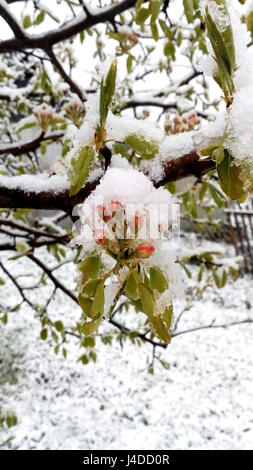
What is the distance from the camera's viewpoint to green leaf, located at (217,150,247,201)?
41cm

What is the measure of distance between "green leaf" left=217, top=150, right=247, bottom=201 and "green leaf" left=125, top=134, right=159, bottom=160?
0.14 meters

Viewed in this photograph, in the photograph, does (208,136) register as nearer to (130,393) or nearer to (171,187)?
(171,187)

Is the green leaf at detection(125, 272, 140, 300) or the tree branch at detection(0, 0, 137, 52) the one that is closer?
the green leaf at detection(125, 272, 140, 300)

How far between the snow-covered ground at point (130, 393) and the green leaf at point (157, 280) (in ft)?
8.79

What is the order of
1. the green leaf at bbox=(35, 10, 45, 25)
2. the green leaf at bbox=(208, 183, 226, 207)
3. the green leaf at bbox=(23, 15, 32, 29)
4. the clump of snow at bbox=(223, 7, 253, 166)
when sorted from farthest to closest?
the green leaf at bbox=(23, 15, 32, 29) → the green leaf at bbox=(35, 10, 45, 25) → the green leaf at bbox=(208, 183, 226, 207) → the clump of snow at bbox=(223, 7, 253, 166)

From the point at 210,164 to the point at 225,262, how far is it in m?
1.52

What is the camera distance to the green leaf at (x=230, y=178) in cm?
41

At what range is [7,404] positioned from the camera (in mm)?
3439

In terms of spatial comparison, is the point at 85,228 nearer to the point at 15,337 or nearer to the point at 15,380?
the point at 15,380

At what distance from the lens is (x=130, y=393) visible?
11.8ft

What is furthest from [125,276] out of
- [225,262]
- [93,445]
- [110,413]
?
[110,413]

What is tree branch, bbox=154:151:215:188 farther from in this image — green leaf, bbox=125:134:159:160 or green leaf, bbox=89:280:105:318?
green leaf, bbox=89:280:105:318

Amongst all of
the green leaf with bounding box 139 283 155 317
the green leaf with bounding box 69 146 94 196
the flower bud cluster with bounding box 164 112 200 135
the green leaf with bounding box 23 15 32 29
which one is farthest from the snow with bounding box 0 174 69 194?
the green leaf with bounding box 23 15 32 29

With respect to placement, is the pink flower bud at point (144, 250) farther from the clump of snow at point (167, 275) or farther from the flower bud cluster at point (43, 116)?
the flower bud cluster at point (43, 116)
